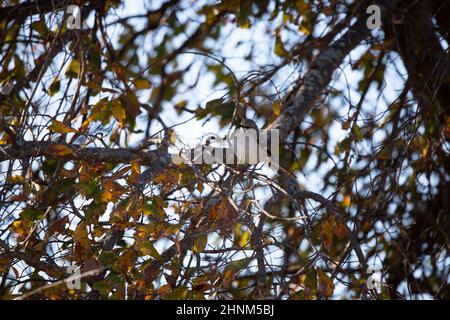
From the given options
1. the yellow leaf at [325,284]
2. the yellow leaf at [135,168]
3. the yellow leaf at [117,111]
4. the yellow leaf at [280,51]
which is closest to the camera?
the yellow leaf at [325,284]

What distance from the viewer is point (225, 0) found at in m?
3.95

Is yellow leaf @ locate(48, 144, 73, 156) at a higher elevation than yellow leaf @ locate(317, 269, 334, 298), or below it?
higher

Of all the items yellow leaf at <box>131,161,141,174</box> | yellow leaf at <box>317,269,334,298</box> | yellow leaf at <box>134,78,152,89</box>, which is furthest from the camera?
yellow leaf at <box>134,78,152,89</box>

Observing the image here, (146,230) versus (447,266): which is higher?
(447,266)

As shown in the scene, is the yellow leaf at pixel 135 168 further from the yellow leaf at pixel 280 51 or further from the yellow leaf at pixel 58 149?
the yellow leaf at pixel 280 51

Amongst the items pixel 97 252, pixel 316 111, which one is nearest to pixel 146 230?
pixel 97 252

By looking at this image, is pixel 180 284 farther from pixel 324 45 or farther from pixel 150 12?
pixel 150 12

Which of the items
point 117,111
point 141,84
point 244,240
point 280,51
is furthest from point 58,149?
point 280,51

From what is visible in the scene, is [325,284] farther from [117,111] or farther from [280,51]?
[280,51]

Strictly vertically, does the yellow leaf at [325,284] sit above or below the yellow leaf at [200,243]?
below

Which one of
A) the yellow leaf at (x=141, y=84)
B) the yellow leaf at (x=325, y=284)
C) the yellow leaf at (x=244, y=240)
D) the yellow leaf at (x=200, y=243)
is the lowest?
the yellow leaf at (x=325, y=284)

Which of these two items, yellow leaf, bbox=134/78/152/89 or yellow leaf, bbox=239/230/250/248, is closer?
yellow leaf, bbox=239/230/250/248

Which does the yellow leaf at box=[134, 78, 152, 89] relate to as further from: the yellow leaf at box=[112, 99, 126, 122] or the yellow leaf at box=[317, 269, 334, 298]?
the yellow leaf at box=[317, 269, 334, 298]
